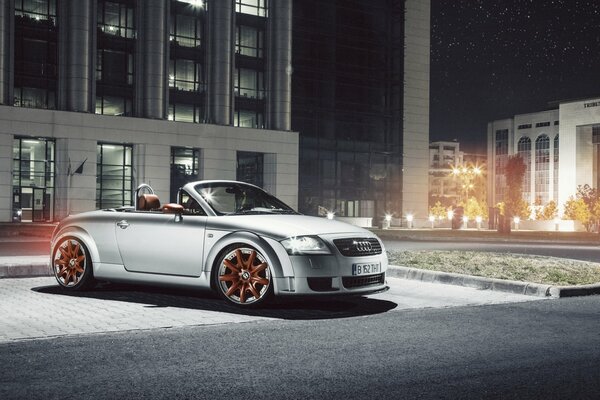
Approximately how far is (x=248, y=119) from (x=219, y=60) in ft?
16.6

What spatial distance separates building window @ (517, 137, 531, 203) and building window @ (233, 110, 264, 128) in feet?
291

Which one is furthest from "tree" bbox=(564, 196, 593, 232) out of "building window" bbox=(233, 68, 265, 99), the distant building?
the distant building

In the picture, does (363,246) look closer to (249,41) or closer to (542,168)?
(249,41)

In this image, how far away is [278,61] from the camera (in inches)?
2036

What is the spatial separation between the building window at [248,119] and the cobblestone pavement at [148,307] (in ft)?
135

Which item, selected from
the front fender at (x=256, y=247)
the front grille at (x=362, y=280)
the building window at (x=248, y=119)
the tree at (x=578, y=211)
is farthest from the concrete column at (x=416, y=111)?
the front fender at (x=256, y=247)

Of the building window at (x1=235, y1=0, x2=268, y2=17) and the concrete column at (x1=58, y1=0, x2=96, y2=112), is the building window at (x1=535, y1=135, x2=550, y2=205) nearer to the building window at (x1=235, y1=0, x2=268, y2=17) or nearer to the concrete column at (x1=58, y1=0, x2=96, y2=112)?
the building window at (x1=235, y1=0, x2=268, y2=17)

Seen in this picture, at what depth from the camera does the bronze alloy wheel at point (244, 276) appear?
7.88 metres

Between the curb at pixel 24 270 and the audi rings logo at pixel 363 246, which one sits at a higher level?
the audi rings logo at pixel 363 246

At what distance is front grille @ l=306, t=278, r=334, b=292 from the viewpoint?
7.72 meters

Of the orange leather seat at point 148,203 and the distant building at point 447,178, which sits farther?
the distant building at point 447,178

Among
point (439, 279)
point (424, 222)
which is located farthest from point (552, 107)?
point (439, 279)

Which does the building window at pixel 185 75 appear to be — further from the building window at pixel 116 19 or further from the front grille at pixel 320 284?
the front grille at pixel 320 284

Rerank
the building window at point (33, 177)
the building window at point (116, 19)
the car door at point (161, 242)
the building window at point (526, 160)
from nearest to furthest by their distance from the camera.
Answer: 1. the car door at point (161, 242)
2. the building window at point (33, 177)
3. the building window at point (116, 19)
4. the building window at point (526, 160)
